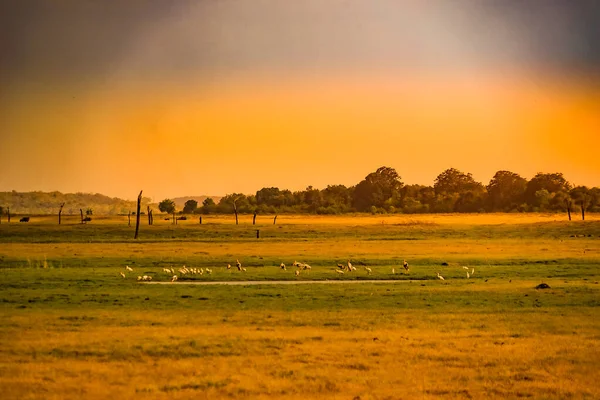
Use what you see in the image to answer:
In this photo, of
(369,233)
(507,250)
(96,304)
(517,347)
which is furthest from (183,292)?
(369,233)

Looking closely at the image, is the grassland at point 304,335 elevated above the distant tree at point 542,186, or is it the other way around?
the distant tree at point 542,186

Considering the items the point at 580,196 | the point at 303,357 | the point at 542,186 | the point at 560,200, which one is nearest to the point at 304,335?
the point at 303,357

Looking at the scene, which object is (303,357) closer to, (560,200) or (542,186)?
(560,200)

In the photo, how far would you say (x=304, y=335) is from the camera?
835 inches

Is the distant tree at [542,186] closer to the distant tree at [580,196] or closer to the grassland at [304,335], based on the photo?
Result: the distant tree at [580,196]

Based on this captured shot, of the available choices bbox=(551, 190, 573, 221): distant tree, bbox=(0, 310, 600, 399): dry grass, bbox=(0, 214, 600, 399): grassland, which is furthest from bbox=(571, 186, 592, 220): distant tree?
bbox=(0, 310, 600, 399): dry grass

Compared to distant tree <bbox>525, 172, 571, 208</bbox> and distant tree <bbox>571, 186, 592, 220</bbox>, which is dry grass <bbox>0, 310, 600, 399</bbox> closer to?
distant tree <bbox>571, 186, 592, 220</bbox>

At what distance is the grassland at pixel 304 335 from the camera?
15.6 meters

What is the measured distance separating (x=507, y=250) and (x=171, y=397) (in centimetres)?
5373

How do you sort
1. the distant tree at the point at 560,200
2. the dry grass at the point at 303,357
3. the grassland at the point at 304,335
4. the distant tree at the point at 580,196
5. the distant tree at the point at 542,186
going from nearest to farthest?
the dry grass at the point at 303,357 < the grassland at the point at 304,335 < the distant tree at the point at 580,196 < the distant tree at the point at 560,200 < the distant tree at the point at 542,186

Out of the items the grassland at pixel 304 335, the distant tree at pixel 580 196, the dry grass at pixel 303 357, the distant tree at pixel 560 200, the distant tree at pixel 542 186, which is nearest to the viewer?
the dry grass at pixel 303 357

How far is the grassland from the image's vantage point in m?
15.6

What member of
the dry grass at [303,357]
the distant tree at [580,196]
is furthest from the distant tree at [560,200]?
the dry grass at [303,357]

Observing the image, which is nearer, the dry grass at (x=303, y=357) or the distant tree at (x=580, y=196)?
the dry grass at (x=303, y=357)
